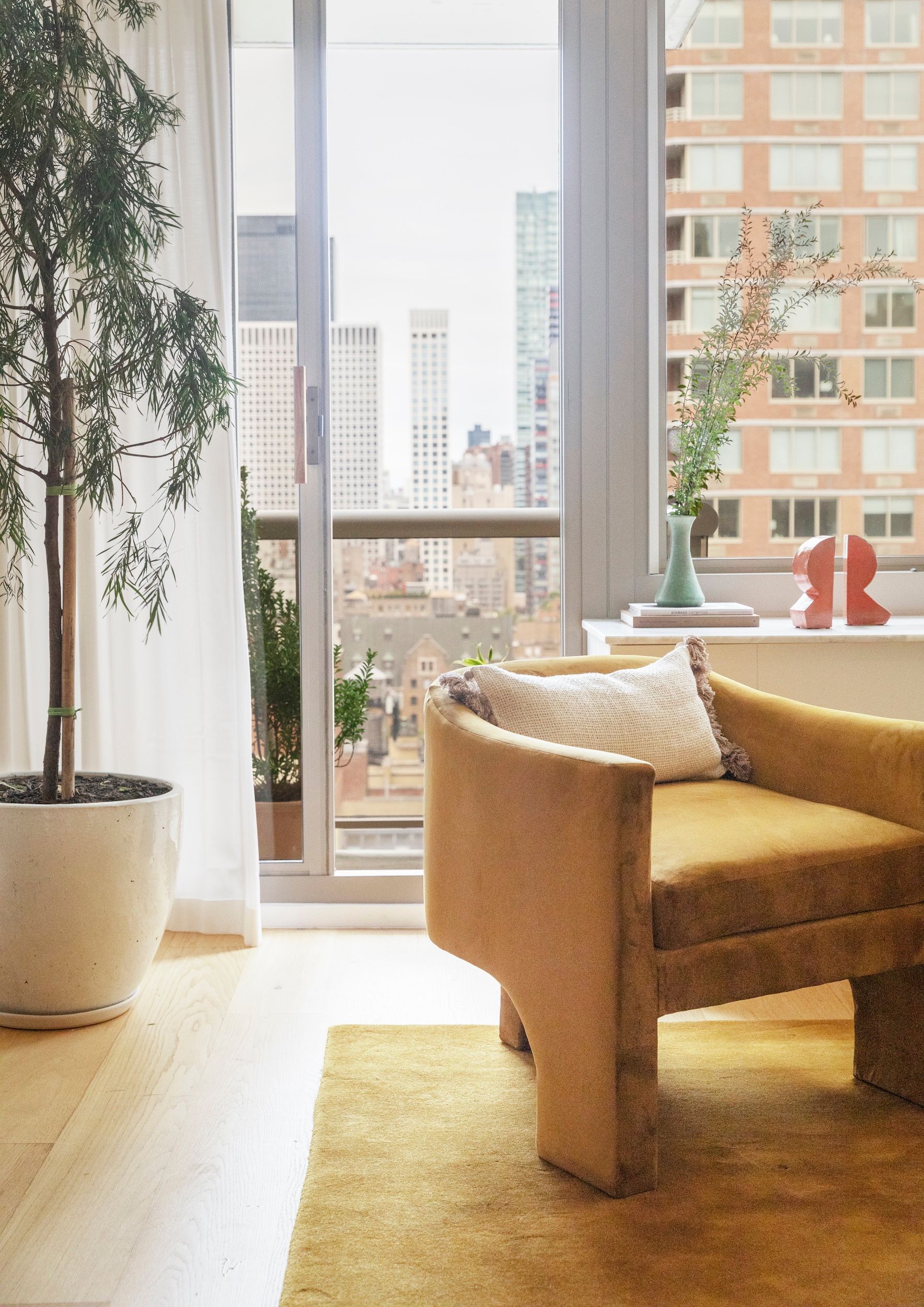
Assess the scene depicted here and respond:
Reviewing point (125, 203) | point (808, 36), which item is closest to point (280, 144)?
point (125, 203)

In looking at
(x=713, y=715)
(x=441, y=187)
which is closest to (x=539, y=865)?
(x=713, y=715)

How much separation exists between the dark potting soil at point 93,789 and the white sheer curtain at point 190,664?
33 cm

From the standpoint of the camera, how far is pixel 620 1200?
159cm

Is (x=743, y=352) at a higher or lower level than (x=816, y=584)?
higher

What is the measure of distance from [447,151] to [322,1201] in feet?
10.1

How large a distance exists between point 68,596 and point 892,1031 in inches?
68.4

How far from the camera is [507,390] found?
Answer: 3.65m

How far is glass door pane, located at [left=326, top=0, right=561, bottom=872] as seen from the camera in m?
3.54

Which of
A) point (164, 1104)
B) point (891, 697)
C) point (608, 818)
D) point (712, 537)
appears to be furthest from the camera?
point (712, 537)

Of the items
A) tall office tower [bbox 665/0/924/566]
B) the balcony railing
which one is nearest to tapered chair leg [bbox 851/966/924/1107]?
tall office tower [bbox 665/0/924/566]

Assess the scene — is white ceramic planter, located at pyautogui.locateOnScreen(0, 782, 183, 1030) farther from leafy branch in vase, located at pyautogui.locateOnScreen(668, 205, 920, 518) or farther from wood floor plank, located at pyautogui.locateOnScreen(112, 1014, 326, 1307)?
leafy branch in vase, located at pyautogui.locateOnScreen(668, 205, 920, 518)

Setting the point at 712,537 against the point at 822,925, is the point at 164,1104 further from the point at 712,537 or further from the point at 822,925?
the point at 712,537

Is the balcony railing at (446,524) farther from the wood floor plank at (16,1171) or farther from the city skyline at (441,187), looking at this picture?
the wood floor plank at (16,1171)

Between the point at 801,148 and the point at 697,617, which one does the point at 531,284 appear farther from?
the point at 697,617
